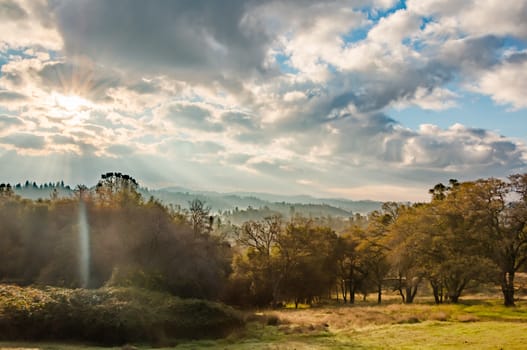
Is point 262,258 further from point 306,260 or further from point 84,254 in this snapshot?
point 84,254

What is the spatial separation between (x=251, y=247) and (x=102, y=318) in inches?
1321

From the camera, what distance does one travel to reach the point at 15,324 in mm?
19328

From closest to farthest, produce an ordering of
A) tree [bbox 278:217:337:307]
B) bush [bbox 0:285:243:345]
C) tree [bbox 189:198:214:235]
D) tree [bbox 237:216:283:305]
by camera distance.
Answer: bush [bbox 0:285:243:345] < tree [bbox 237:216:283:305] < tree [bbox 278:217:337:307] < tree [bbox 189:198:214:235]

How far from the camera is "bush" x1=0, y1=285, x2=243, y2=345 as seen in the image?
65.2 ft

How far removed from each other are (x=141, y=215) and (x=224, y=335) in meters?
23.9

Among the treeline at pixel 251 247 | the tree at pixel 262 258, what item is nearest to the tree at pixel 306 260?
the treeline at pixel 251 247

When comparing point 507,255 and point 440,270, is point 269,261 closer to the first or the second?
point 440,270

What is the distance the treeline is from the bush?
13320 millimetres

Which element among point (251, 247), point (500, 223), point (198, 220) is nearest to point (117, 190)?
point (198, 220)

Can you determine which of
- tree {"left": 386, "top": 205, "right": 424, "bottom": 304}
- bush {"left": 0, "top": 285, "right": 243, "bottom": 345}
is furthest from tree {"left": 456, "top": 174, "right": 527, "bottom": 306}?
bush {"left": 0, "top": 285, "right": 243, "bottom": 345}

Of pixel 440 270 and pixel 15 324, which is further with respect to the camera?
pixel 440 270

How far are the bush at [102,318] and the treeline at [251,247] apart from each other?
13320 millimetres

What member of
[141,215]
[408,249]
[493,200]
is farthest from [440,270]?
[141,215]

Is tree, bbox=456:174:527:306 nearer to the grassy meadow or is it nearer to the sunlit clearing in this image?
the grassy meadow
